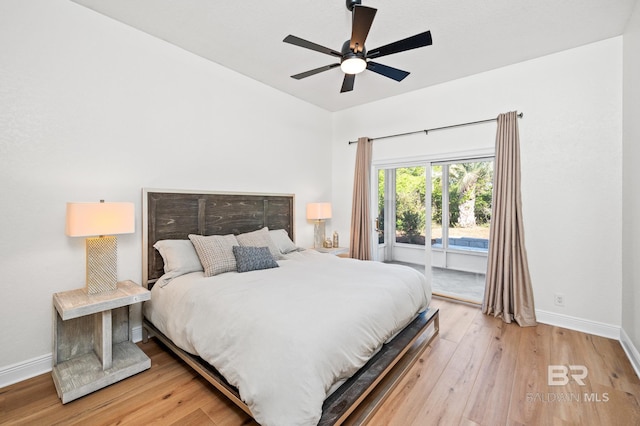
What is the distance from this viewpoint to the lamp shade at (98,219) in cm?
205

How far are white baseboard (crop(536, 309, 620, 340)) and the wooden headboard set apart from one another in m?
3.39

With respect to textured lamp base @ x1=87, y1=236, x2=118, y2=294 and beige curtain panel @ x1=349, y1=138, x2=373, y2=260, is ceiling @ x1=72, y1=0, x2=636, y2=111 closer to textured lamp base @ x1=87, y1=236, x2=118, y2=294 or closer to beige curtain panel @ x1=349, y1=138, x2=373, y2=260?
beige curtain panel @ x1=349, y1=138, x2=373, y2=260

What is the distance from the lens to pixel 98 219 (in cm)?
212

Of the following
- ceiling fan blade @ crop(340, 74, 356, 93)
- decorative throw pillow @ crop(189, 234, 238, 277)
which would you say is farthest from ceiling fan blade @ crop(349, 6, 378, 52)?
decorative throw pillow @ crop(189, 234, 238, 277)

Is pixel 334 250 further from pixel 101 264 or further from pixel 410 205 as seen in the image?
pixel 101 264

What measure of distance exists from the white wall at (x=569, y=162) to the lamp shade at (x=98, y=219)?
388 cm

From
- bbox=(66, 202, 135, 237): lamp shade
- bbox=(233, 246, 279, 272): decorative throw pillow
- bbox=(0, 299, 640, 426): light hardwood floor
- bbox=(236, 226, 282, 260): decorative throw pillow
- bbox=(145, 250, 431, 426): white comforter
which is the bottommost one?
bbox=(0, 299, 640, 426): light hardwood floor

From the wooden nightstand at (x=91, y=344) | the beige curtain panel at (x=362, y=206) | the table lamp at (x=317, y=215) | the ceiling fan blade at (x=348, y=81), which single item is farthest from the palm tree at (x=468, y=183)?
the wooden nightstand at (x=91, y=344)

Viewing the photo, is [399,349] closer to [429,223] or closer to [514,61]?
[429,223]

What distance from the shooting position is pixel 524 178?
3.32 meters

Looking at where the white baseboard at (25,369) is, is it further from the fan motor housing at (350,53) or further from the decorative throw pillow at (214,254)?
the fan motor housing at (350,53)

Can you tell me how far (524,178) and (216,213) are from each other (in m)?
3.66

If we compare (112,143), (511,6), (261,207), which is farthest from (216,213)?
(511,6)

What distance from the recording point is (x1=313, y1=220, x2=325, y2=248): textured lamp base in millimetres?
4699
